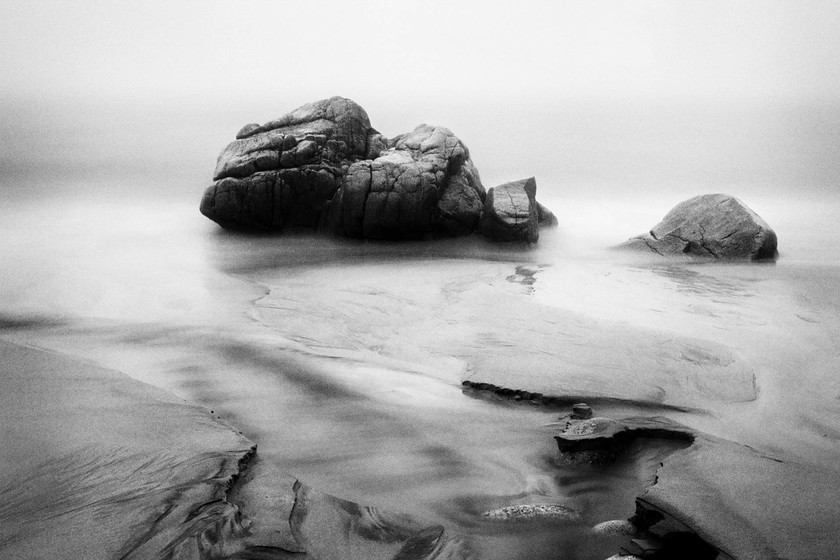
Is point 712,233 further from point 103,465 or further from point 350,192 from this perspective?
point 103,465

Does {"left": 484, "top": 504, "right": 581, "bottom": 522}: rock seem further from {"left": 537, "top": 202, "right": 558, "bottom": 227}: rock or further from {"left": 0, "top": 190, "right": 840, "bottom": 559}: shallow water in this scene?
{"left": 537, "top": 202, "right": 558, "bottom": 227}: rock

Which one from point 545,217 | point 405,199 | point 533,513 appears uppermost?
point 405,199

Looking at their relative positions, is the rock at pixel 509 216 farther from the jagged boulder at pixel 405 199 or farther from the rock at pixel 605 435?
the rock at pixel 605 435

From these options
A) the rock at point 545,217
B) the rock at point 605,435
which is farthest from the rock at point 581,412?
the rock at point 545,217

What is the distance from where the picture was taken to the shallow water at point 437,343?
202cm

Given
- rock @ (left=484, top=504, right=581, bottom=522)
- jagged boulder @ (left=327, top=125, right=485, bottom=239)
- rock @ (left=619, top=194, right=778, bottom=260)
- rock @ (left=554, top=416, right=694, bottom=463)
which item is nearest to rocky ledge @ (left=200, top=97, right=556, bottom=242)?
jagged boulder @ (left=327, top=125, right=485, bottom=239)

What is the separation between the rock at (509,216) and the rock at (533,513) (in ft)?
13.3

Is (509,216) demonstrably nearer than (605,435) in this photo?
No

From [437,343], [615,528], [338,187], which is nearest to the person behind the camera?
[615,528]

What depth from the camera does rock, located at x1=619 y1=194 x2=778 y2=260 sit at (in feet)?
17.5

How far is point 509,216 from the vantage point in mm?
5762

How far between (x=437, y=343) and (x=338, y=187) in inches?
117

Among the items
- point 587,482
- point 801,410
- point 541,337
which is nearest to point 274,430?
point 587,482

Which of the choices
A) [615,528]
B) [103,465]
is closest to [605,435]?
[615,528]
